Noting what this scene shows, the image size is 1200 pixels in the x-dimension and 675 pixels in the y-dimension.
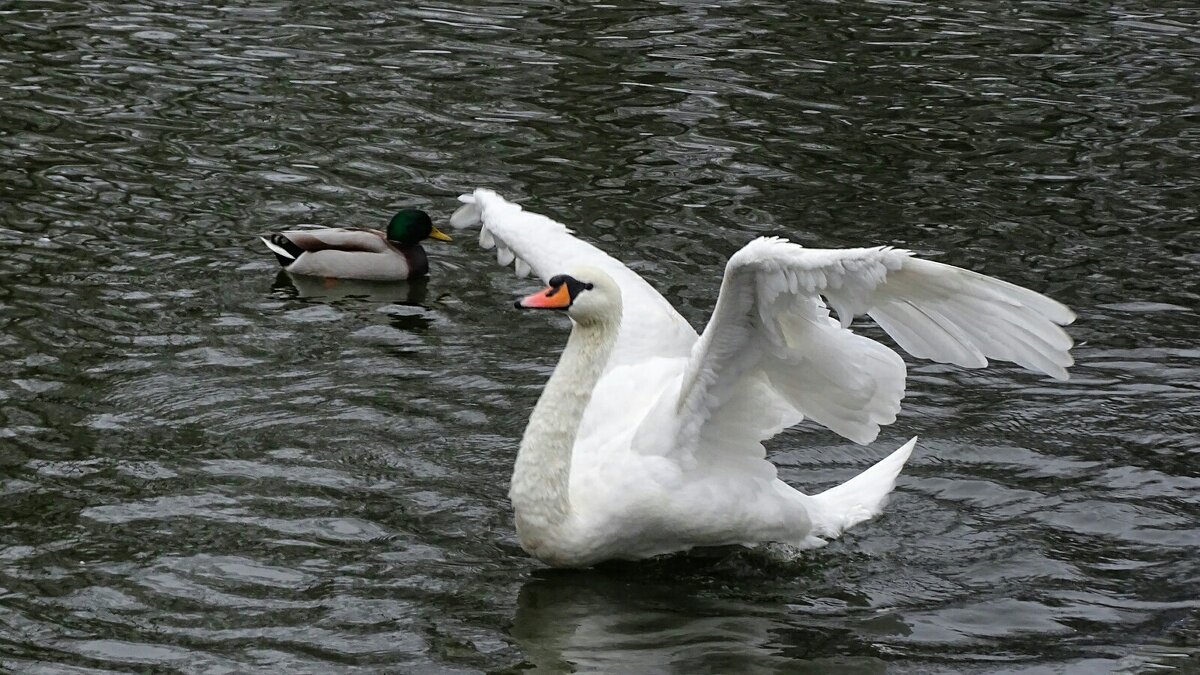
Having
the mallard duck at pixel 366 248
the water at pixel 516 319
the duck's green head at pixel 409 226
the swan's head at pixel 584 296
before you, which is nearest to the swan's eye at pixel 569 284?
the swan's head at pixel 584 296

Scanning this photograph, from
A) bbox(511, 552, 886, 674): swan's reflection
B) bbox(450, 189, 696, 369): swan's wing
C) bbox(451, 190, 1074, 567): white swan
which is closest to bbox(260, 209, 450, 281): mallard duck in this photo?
bbox(450, 189, 696, 369): swan's wing

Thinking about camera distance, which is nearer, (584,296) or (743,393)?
(584,296)

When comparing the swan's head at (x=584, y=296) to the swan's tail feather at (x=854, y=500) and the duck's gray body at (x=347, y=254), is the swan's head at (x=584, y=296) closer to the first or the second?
the swan's tail feather at (x=854, y=500)

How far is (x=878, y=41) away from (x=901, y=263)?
1041 cm

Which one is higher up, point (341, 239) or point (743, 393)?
point (743, 393)

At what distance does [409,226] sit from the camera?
1210cm

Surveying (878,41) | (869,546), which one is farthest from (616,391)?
(878,41)

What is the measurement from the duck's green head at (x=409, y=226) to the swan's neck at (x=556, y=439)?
4773 mm

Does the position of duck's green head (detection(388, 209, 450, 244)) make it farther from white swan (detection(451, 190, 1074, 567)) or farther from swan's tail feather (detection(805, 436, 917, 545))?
swan's tail feather (detection(805, 436, 917, 545))

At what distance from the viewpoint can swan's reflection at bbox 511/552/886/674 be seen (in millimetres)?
6918

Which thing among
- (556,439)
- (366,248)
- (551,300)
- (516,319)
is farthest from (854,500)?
(366,248)

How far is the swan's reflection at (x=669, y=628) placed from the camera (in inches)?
272

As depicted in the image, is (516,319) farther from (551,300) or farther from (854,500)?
(551,300)

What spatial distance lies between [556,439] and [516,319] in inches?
134
